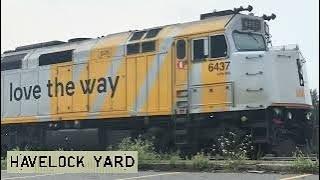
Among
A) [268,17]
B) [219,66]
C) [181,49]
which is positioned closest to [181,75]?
[181,49]

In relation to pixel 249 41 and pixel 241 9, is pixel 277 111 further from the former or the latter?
pixel 241 9

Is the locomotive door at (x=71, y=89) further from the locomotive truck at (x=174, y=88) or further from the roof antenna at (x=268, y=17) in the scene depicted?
the roof antenna at (x=268, y=17)

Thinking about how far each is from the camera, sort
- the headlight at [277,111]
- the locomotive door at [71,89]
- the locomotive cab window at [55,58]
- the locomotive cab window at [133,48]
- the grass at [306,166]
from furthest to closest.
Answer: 1. the locomotive cab window at [55,58]
2. the locomotive door at [71,89]
3. the locomotive cab window at [133,48]
4. the headlight at [277,111]
5. the grass at [306,166]

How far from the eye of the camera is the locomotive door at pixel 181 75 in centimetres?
1489

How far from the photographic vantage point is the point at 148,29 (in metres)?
16.2

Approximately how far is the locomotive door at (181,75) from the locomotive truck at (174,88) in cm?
3

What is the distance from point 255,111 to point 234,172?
3171mm

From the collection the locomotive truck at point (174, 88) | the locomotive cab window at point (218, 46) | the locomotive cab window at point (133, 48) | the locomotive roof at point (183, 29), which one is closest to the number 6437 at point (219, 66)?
the locomotive truck at point (174, 88)

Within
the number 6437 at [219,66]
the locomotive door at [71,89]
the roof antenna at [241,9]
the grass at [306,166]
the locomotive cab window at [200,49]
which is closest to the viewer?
the grass at [306,166]

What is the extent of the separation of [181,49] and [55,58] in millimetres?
4774

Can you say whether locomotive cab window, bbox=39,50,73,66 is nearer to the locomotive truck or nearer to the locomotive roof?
the locomotive truck

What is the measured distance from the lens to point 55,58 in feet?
59.4

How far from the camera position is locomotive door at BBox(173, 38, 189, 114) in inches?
586

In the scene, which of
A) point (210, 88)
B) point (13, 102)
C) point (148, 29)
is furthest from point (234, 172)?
point (13, 102)
